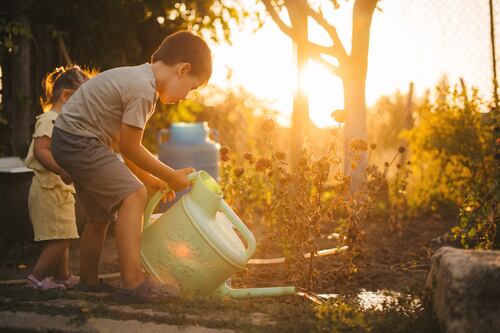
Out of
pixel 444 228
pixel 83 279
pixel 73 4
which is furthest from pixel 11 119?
pixel 444 228

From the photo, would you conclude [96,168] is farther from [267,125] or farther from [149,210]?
[267,125]

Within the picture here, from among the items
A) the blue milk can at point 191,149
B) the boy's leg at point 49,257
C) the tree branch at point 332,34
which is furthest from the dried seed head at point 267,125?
the blue milk can at point 191,149

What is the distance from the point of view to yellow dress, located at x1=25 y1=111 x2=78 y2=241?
130 inches

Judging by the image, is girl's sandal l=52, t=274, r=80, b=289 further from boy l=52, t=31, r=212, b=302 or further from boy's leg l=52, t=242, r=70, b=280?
boy l=52, t=31, r=212, b=302

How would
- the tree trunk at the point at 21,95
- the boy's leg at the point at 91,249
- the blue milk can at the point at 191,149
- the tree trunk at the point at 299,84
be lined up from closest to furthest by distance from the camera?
1. the boy's leg at the point at 91,249
2. the tree trunk at the point at 299,84
3. the tree trunk at the point at 21,95
4. the blue milk can at the point at 191,149

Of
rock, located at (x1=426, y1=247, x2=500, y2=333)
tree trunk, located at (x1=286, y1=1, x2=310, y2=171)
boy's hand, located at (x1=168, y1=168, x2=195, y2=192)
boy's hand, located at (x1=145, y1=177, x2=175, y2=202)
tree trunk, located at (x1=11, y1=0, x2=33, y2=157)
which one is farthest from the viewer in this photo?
tree trunk, located at (x1=11, y1=0, x2=33, y2=157)

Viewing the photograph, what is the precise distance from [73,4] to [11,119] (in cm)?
113

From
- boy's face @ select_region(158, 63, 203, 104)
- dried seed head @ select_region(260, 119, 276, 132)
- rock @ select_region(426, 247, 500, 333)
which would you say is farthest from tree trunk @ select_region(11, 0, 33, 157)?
rock @ select_region(426, 247, 500, 333)

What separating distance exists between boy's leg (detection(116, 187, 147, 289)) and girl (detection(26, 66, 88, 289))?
2.19ft

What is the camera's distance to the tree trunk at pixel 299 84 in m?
4.98

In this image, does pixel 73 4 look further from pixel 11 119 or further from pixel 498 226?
pixel 498 226

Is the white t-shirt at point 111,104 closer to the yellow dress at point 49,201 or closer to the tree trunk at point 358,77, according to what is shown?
the yellow dress at point 49,201

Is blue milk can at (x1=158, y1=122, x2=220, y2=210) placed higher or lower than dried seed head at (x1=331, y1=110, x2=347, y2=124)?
lower

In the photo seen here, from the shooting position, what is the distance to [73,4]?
5.49 m
